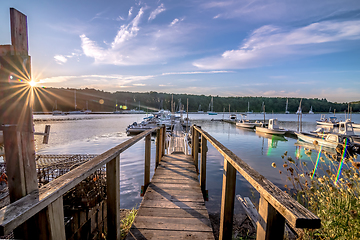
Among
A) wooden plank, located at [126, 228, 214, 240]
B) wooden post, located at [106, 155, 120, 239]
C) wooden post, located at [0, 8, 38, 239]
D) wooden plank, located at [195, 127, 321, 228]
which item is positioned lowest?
wooden plank, located at [126, 228, 214, 240]

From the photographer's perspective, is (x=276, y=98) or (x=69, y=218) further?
(x=276, y=98)

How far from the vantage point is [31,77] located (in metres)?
1.27

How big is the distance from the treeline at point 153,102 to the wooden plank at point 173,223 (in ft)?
342

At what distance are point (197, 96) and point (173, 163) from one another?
144844 mm

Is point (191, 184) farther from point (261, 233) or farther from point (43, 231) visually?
point (43, 231)

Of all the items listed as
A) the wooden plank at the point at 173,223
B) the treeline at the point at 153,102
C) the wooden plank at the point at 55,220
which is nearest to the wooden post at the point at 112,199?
the wooden plank at the point at 173,223

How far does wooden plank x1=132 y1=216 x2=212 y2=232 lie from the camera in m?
2.55

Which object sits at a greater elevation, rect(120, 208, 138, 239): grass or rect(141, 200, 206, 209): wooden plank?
rect(141, 200, 206, 209): wooden plank

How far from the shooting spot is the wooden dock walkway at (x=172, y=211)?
2.45 metres

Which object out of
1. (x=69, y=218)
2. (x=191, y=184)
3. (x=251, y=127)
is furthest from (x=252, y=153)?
(x=251, y=127)

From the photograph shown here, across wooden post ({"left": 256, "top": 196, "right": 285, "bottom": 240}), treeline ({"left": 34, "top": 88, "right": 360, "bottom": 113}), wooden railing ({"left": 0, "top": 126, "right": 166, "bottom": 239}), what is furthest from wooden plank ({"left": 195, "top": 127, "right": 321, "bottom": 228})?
treeline ({"left": 34, "top": 88, "right": 360, "bottom": 113})

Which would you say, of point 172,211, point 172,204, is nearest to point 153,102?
point 172,204

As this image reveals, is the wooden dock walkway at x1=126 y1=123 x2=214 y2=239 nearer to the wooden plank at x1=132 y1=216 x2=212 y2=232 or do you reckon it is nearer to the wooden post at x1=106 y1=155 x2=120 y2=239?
the wooden plank at x1=132 y1=216 x2=212 y2=232

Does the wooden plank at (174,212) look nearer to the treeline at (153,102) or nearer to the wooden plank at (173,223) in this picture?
the wooden plank at (173,223)
